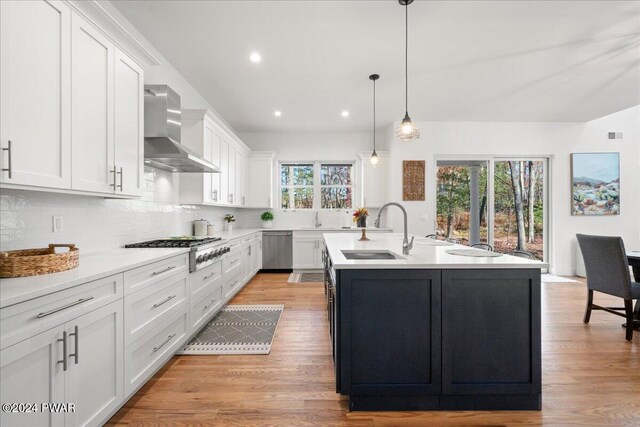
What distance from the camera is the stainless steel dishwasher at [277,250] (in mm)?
5887

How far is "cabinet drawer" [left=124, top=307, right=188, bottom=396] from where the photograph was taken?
1.81m

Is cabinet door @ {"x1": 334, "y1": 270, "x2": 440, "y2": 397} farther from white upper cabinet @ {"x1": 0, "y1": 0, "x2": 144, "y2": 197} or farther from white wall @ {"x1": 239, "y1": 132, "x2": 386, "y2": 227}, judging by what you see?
Result: white wall @ {"x1": 239, "y1": 132, "x2": 386, "y2": 227}

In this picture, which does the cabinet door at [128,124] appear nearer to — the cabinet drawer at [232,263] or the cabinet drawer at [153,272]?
the cabinet drawer at [153,272]

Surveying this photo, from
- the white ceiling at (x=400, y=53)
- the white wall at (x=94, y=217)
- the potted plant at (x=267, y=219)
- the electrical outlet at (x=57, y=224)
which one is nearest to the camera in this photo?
the white wall at (x=94, y=217)

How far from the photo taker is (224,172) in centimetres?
455

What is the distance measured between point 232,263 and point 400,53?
326 cm

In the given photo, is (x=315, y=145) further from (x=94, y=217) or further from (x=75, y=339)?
(x=75, y=339)

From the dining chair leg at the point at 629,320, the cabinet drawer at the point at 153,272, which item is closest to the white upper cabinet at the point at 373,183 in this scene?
the dining chair leg at the point at 629,320

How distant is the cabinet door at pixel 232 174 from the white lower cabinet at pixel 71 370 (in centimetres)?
332

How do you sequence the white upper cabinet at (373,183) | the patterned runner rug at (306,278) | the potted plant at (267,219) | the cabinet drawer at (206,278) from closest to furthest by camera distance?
the cabinet drawer at (206,278) < the patterned runner rug at (306,278) < the white upper cabinet at (373,183) < the potted plant at (267,219)

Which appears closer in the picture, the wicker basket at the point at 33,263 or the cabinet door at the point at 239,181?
the wicker basket at the point at 33,263

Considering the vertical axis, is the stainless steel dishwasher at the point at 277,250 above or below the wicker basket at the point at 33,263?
below

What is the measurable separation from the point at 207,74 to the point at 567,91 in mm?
5120

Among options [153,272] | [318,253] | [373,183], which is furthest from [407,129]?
[318,253]
